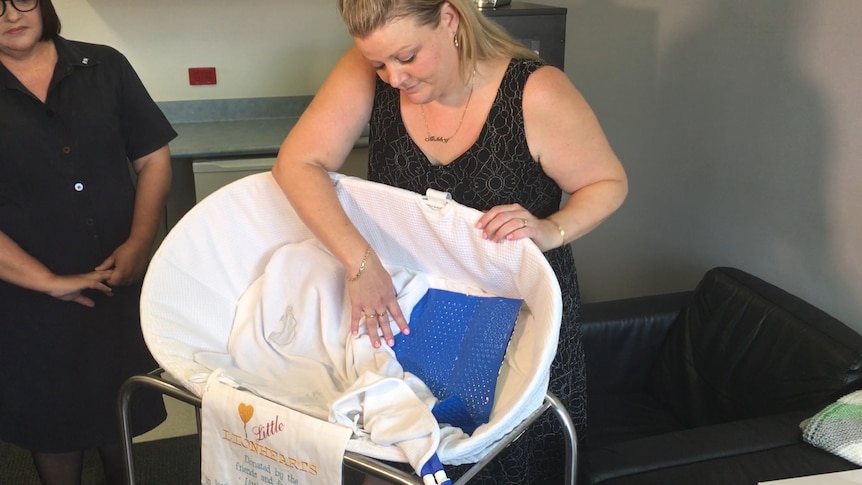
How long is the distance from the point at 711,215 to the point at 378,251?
1.11 metres

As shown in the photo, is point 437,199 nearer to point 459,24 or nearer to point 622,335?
point 459,24

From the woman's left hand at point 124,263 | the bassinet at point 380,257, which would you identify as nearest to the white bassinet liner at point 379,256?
the bassinet at point 380,257

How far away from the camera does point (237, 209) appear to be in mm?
1430

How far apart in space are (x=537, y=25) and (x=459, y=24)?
1.07 m

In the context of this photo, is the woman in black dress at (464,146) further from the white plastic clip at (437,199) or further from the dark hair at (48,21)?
the dark hair at (48,21)

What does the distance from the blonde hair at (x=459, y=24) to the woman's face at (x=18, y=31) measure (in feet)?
2.19

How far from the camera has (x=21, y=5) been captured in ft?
4.87

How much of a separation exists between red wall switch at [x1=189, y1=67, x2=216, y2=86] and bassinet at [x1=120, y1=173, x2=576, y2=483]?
1746 millimetres

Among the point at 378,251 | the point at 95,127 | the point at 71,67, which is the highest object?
the point at 71,67

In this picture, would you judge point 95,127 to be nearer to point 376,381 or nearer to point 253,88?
point 376,381

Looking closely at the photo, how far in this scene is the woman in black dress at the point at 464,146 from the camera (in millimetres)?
1239

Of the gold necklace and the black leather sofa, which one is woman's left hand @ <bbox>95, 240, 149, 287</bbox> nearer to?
the gold necklace

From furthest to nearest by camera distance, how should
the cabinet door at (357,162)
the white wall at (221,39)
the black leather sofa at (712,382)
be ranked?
the white wall at (221,39), the cabinet door at (357,162), the black leather sofa at (712,382)

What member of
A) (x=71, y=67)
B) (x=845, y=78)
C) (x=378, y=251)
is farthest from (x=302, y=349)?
(x=845, y=78)
